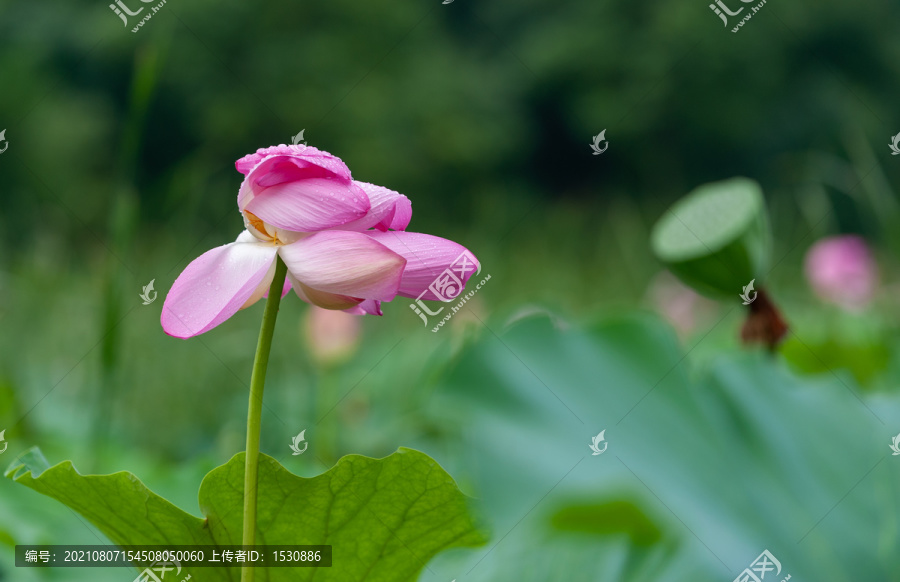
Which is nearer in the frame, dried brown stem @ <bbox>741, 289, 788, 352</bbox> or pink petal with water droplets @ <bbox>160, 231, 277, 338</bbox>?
pink petal with water droplets @ <bbox>160, 231, 277, 338</bbox>

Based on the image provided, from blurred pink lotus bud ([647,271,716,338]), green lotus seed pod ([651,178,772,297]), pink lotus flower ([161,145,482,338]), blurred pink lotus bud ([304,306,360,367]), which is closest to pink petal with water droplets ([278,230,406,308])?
pink lotus flower ([161,145,482,338])

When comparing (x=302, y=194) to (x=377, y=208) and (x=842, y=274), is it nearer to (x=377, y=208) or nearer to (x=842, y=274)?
(x=377, y=208)

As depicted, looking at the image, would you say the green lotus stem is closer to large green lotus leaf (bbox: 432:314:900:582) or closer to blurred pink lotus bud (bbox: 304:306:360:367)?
large green lotus leaf (bbox: 432:314:900:582)

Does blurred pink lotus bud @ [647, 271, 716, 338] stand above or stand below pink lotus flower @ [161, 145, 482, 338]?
below

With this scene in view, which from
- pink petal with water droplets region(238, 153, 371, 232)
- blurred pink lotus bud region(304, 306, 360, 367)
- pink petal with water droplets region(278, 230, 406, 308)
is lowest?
blurred pink lotus bud region(304, 306, 360, 367)

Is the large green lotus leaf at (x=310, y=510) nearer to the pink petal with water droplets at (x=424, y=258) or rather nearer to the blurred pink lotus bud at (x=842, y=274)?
the pink petal with water droplets at (x=424, y=258)

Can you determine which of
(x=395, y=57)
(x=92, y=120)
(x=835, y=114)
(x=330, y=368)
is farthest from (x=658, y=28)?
(x=330, y=368)
